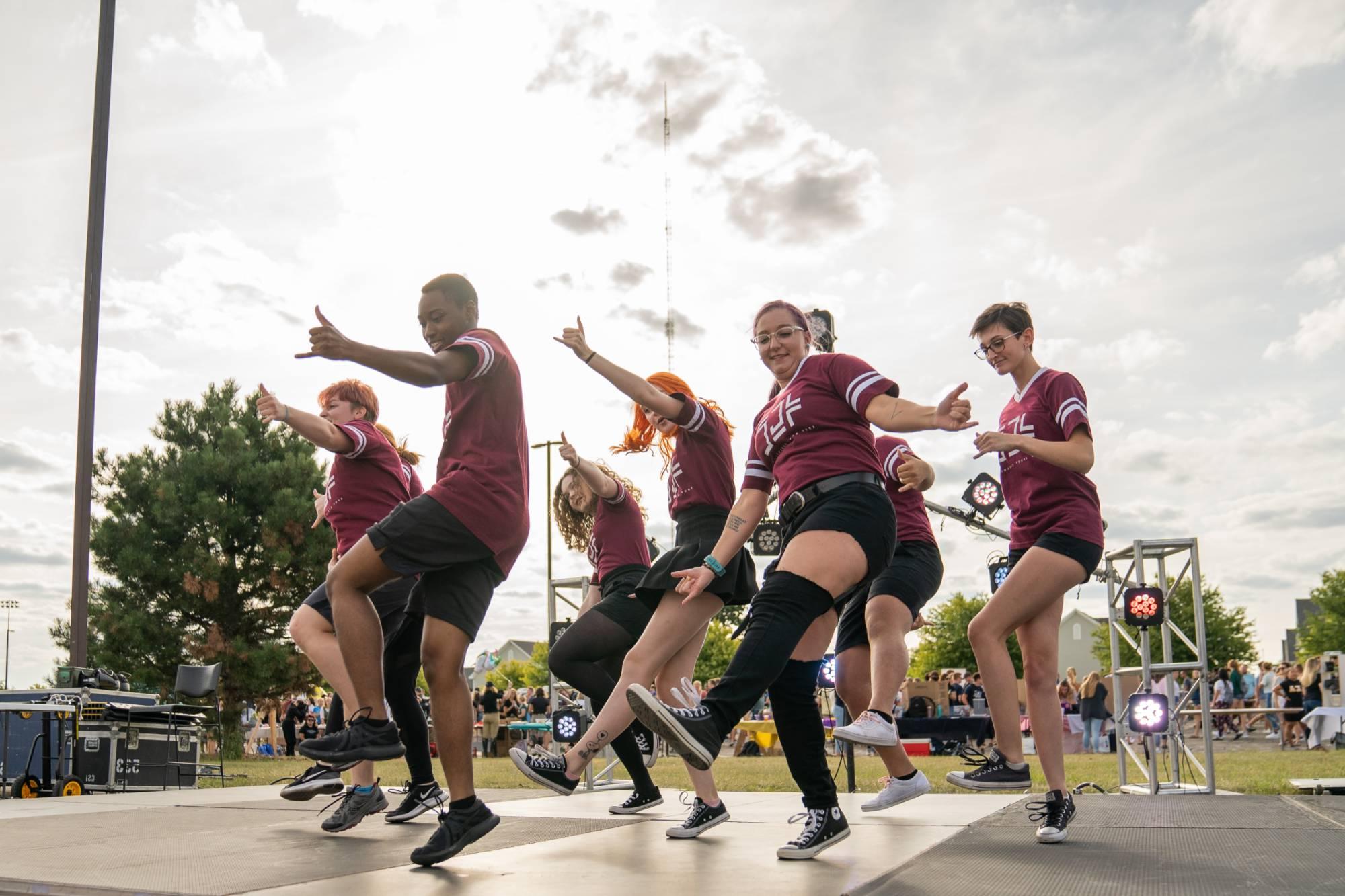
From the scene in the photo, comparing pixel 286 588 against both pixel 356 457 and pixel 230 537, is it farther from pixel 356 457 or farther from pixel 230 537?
pixel 356 457

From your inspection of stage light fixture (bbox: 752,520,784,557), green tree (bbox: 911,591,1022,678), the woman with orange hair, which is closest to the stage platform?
the woman with orange hair

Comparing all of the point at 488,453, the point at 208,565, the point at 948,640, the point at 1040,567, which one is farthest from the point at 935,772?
the point at 948,640

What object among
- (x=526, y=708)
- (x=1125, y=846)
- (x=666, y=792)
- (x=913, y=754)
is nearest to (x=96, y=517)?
(x=526, y=708)

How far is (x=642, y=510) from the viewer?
609 centimetres

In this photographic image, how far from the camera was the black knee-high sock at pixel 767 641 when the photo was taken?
326 centimetres

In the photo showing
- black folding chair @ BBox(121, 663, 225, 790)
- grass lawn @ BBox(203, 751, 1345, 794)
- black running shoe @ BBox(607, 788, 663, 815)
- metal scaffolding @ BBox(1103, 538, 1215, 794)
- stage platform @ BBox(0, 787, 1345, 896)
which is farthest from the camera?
black folding chair @ BBox(121, 663, 225, 790)

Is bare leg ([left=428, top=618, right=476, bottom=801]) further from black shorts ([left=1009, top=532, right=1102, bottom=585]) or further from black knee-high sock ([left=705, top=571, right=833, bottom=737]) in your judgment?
black shorts ([left=1009, top=532, right=1102, bottom=585])

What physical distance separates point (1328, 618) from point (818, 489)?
59611 mm

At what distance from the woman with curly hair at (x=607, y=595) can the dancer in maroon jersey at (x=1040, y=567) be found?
1562 mm

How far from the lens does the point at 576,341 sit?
400 cm

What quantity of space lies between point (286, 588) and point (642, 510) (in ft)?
54.8

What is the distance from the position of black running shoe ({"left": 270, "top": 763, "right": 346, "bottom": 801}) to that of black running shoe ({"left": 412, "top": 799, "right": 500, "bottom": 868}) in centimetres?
150

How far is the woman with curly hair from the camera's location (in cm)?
→ 531

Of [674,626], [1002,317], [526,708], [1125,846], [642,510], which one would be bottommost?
[526,708]
